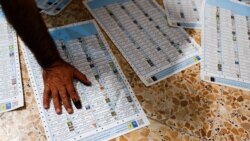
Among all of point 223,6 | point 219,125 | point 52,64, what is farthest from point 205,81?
point 52,64

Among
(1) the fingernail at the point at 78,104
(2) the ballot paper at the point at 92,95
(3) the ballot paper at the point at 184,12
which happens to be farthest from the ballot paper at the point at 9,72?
Answer: (3) the ballot paper at the point at 184,12

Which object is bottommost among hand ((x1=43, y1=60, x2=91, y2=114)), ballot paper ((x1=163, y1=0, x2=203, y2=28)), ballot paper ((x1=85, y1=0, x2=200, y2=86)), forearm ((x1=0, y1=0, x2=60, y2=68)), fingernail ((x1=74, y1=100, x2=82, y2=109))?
fingernail ((x1=74, y1=100, x2=82, y2=109))

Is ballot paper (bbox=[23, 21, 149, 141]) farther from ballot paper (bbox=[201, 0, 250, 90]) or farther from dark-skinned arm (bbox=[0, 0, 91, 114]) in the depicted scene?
ballot paper (bbox=[201, 0, 250, 90])

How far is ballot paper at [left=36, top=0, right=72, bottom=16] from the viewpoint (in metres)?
0.96

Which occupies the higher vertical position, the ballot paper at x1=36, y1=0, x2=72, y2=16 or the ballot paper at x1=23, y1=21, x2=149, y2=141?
the ballot paper at x1=36, y1=0, x2=72, y2=16

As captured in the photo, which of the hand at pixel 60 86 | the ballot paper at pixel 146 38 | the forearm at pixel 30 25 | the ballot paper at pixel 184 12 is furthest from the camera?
the ballot paper at pixel 184 12

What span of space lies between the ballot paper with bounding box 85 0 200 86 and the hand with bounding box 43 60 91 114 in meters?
0.19

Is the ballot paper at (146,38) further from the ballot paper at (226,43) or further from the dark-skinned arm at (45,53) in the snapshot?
the dark-skinned arm at (45,53)

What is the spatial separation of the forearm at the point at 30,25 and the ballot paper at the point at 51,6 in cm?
26

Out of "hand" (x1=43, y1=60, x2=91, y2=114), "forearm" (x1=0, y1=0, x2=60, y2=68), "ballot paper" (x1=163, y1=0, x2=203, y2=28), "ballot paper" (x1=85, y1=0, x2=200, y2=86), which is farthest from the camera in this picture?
"ballot paper" (x1=163, y1=0, x2=203, y2=28)

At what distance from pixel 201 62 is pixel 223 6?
0.27 metres

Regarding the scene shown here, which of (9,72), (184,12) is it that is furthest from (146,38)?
(9,72)

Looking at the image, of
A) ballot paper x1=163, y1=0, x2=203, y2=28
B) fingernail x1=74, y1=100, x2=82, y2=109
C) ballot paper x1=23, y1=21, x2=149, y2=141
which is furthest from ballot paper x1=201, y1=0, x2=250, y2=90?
fingernail x1=74, y1=100, x2=82, y2=109

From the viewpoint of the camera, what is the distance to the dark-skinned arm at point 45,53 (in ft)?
2.15
